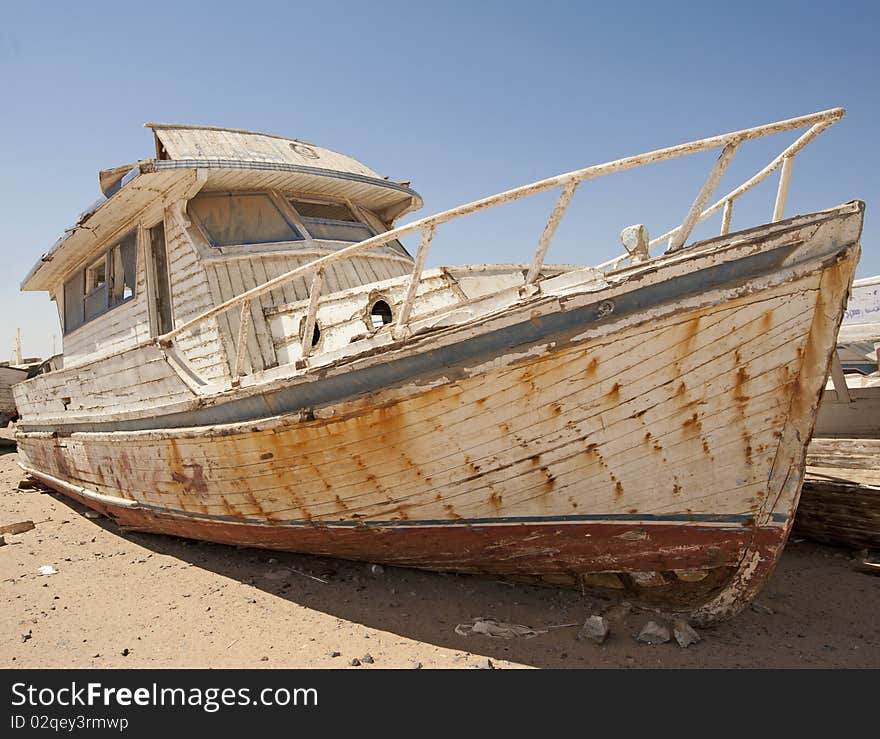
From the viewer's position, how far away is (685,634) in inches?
135

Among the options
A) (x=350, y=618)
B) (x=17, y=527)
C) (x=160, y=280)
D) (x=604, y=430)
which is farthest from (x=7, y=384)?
(x=604, y=430)

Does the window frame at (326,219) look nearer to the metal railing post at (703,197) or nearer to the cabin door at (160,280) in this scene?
the cabin door at (160,280)

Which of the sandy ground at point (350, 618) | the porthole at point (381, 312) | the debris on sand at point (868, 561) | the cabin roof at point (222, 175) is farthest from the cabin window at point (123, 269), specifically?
the debris on sand at point (868, 561)

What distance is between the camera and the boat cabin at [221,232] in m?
5.34

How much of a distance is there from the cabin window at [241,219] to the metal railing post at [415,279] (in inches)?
111

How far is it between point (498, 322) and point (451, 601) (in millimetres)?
2104

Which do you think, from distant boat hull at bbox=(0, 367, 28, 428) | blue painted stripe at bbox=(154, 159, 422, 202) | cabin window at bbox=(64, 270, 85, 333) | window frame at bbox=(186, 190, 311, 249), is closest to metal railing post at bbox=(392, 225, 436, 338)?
window frame at bbox=(186, 190, 311, 249)

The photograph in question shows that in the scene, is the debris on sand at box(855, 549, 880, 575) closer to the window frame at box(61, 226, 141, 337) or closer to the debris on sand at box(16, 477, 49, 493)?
the window frame at box(61, 226, 141, 337)

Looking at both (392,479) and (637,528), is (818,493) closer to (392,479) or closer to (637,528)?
(637,528)

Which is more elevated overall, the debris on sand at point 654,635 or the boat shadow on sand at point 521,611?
the debris on sand at point 654,635

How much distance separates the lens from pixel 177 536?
5867 millimetres

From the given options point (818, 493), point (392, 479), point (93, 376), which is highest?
point (93, 376)

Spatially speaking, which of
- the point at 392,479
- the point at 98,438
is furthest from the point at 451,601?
the point at 98,438

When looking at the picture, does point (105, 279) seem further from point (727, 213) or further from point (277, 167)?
point (727, 213)
